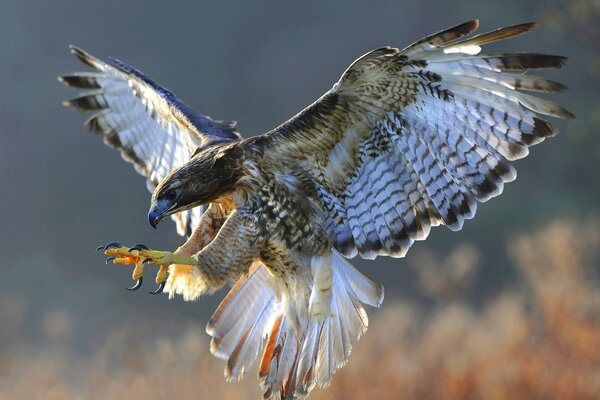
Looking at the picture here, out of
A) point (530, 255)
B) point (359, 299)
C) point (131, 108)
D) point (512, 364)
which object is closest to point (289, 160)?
point (359, 299)

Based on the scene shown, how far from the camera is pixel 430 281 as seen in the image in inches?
282

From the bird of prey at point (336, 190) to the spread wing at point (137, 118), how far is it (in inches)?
18.7

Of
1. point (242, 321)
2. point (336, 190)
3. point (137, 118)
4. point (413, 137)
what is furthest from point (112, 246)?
point (137, 118)

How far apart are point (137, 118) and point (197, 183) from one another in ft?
4.25

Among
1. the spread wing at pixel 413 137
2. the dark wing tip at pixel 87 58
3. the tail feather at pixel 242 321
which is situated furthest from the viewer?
the dark wing tip at pixel 87 58

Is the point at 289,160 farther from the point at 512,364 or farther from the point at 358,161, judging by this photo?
the point at 512,364

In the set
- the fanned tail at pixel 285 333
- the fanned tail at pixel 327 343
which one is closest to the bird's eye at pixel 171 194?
the fanned tail at pixel 285 333

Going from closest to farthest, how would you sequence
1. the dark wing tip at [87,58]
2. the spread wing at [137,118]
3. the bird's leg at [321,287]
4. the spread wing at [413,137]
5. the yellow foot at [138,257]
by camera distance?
the spread wing at [413,137]
the yellow foot at [138,257]
the bird's leg at [321,287]
the spread wing at [137,118]
the dark wing tip at [87,58]

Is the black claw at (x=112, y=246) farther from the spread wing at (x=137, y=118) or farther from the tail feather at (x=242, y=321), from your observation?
the spread wing at (x=137, y=118)

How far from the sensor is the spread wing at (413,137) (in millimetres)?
3207

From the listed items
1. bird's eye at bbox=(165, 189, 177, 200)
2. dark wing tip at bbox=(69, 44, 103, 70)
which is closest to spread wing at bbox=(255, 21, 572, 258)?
bird's eye at bbox=(165, 189, 177, 200)

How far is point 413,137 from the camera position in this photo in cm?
345

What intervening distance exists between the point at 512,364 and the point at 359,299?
8.29 ft

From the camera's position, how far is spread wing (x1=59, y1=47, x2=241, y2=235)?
14.3ft
